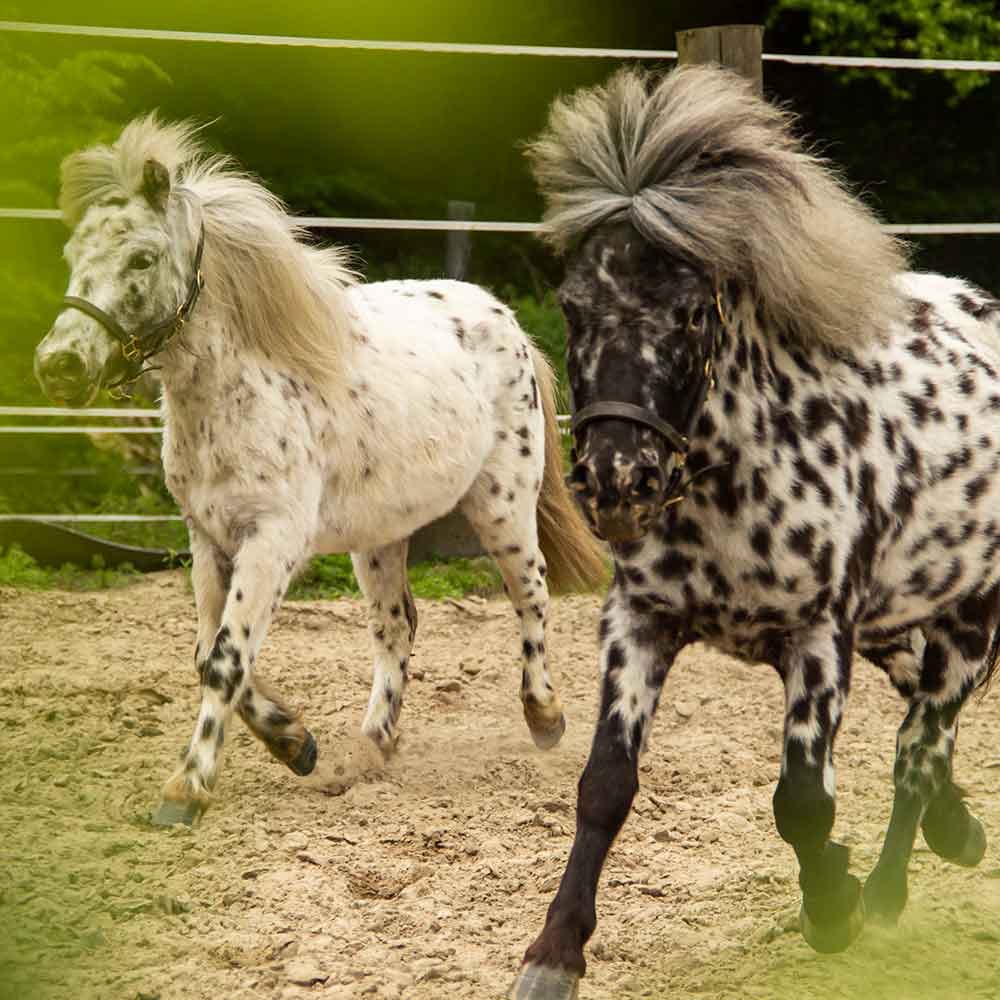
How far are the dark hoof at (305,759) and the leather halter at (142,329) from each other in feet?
3.65

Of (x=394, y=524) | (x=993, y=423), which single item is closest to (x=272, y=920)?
(x=394, y=524)

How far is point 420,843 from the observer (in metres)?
4.12

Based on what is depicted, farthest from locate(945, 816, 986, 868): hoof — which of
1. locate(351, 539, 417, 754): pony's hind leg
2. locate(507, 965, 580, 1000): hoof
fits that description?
locate(351, 539, 417, 754): pony's hind leg

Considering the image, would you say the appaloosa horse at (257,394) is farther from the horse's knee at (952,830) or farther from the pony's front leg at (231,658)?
the horse's knee at (952,830)

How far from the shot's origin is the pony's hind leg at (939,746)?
11.8ft

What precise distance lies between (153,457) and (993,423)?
629 centimetres

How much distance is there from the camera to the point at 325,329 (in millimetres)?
4574

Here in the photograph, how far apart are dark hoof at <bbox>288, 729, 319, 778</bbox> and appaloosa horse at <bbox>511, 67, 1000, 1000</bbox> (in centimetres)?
162

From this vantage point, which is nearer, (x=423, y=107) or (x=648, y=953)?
(x=648, y=953)

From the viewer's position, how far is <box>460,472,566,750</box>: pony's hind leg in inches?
207

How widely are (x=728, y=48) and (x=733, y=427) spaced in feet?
11.2

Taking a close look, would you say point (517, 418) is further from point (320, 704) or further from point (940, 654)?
point (940, 654)

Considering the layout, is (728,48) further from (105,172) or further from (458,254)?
(105,172)

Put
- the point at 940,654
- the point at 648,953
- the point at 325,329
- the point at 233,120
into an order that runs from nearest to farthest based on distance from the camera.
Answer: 1. the point at 648,953
2. the point at 940,654
3. the point at 325,329
4. the point at 233,120
